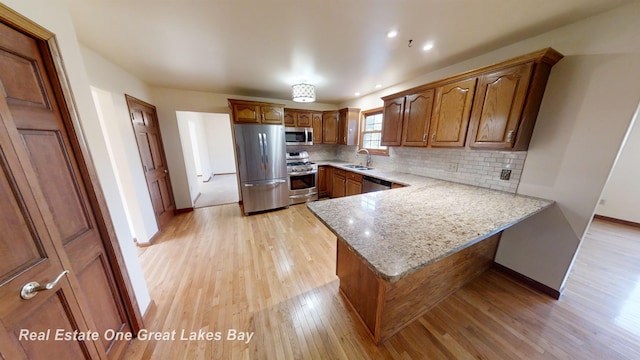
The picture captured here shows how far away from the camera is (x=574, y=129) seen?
1.58 metres

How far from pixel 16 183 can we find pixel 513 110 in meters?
3.24

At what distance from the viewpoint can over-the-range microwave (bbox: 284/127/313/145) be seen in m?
4.13

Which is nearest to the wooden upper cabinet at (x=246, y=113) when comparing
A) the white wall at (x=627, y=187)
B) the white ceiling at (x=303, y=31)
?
the white ceiling at (x=303, y=31)

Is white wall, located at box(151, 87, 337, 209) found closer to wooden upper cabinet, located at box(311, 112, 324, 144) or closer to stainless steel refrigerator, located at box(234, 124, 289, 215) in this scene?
stainless steel refrigerator, located at box(234, 124, 289, 215)

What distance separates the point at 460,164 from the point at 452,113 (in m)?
0.70

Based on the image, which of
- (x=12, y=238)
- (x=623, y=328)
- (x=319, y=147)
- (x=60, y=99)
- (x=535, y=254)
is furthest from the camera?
(x=319, y=147)

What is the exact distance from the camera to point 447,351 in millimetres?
1349

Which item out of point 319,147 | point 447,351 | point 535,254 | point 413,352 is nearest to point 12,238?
point 413,352

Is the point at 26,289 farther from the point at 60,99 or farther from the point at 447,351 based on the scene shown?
the point at 447,351

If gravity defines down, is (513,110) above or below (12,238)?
above

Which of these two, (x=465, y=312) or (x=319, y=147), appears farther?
(x=319, y=147)

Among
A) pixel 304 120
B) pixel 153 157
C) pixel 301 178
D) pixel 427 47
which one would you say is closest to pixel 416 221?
pixel 427 47

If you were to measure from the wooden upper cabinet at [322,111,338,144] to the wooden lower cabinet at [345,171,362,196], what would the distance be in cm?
120

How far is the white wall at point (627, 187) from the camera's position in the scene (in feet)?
9.89
